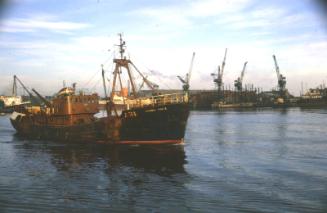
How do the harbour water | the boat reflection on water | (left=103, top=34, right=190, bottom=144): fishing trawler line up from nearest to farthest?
1. the harbour water
2. the boat reflection on water
3. (left=103, top=34, right=190, bottom=144): fishing trawler

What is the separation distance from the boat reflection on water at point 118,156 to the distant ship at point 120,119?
125 centimetres

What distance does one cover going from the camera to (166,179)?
71.7 ft

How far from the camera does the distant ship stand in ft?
119

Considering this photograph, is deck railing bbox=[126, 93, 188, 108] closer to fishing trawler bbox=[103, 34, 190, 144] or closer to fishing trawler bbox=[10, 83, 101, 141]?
fishing trawler bbox=[103, 34, 190, 144]

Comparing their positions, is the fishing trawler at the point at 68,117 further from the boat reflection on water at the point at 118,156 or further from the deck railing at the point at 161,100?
the deck railing at the point at 161,100

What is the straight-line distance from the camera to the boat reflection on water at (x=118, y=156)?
26.1 meters

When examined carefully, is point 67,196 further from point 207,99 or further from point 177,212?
point 207,99

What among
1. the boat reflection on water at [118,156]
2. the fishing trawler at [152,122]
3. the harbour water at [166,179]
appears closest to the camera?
the harbour water at [166,179]

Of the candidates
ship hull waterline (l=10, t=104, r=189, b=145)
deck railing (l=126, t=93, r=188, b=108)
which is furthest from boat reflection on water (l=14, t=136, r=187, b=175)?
deck railing (l=126, t=93, r=188, b=108)

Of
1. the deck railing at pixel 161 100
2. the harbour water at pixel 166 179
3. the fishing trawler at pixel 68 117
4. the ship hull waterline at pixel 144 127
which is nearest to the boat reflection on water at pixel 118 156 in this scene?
the harbour water at pixel 166 179

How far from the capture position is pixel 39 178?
73.4 feet

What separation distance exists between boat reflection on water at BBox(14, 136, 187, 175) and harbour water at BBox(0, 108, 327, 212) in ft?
0.22

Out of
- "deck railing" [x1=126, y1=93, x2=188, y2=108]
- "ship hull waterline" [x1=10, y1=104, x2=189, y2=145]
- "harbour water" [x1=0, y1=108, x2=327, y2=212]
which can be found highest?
"deck railing" [x1=126, y1=93, x2=188, y2=108]

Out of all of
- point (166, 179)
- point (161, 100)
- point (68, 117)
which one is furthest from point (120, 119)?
point (166, 179)
